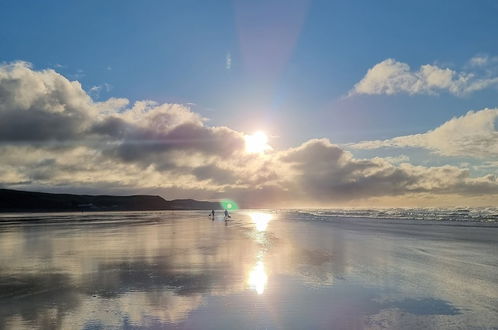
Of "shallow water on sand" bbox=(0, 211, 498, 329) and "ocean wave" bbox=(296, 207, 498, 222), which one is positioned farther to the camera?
"ocean wave" bbox=(296, 207, 498, 222)

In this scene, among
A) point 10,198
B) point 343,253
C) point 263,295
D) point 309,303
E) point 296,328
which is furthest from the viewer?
point 10,198

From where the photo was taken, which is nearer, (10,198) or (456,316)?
(456,316)

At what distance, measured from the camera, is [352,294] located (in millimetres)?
13141

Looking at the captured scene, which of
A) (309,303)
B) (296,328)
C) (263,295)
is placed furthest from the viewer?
(263,295)

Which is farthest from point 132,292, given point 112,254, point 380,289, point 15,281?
point 112,254

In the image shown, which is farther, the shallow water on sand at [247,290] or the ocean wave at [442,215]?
the ocean wave at [442,215]

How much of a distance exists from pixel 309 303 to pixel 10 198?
219805 millimetres

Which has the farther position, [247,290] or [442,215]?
[442,215]

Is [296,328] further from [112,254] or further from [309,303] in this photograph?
[112,254]

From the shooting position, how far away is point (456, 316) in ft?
34.7

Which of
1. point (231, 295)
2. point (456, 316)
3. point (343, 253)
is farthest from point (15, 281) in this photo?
point (343, 253)

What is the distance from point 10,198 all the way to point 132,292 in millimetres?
215781

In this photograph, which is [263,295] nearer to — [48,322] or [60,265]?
[48,322]

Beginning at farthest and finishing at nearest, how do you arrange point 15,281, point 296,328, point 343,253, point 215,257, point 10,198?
point 10,198, point 343,253, point 215,257, point 15,281, point 296,328
